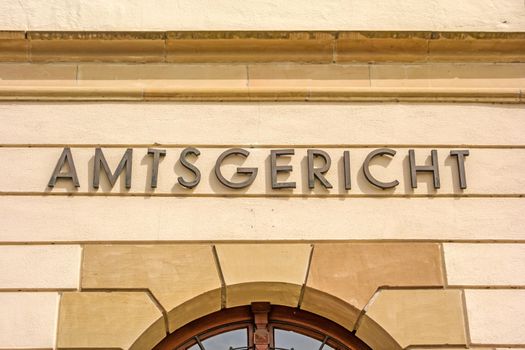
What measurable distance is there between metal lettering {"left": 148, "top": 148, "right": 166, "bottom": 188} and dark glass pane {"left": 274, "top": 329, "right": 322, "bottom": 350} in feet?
5.56

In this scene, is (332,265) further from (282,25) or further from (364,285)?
(282,25)

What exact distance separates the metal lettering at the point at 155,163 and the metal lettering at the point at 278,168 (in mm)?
974

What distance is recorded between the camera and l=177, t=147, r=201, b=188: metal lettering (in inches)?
316

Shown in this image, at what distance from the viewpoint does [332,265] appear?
781cm

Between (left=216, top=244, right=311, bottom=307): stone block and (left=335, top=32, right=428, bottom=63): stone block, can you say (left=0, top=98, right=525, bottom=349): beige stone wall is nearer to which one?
(left=216, top=244, right=311, bottom=307): stone block

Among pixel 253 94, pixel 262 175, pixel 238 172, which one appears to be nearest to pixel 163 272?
pixel 238 172

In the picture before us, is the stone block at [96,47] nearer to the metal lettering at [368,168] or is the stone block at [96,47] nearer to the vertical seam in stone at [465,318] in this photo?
the metal lettering at [368,168]

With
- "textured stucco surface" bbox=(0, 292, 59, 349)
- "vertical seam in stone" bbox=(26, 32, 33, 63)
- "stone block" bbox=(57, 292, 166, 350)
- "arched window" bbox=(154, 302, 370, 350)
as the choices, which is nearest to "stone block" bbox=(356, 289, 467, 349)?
"arched window" bbox=(154, 302, 370, 350)

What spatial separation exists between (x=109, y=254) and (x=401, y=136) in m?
2.82

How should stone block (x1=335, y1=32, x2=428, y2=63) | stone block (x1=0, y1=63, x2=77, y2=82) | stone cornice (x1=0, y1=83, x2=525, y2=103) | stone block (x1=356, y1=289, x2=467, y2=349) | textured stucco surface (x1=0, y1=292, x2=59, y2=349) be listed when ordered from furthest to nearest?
stone block (x1=335, y1=32, x2=428, y2=63)
stone block (x1=0, y1=63, x2=77, y2=82)
stone cornice (x1=0, y1=83, x2=525, y2=103)
stone block (x1=356, y1=289, x2=467, y2=349)
textured stucco surface (x1=0, y1=292, x2=59, y2=349)

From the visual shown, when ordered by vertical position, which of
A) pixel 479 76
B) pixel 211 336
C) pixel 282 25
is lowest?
pixel 211 336

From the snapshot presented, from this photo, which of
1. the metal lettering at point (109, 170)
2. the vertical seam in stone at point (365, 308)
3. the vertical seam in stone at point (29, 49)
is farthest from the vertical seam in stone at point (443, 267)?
the vertical seam in stone at point (29, 49)

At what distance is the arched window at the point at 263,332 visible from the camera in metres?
7.94

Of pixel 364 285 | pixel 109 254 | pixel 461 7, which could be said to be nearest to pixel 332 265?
pixel 364 285
